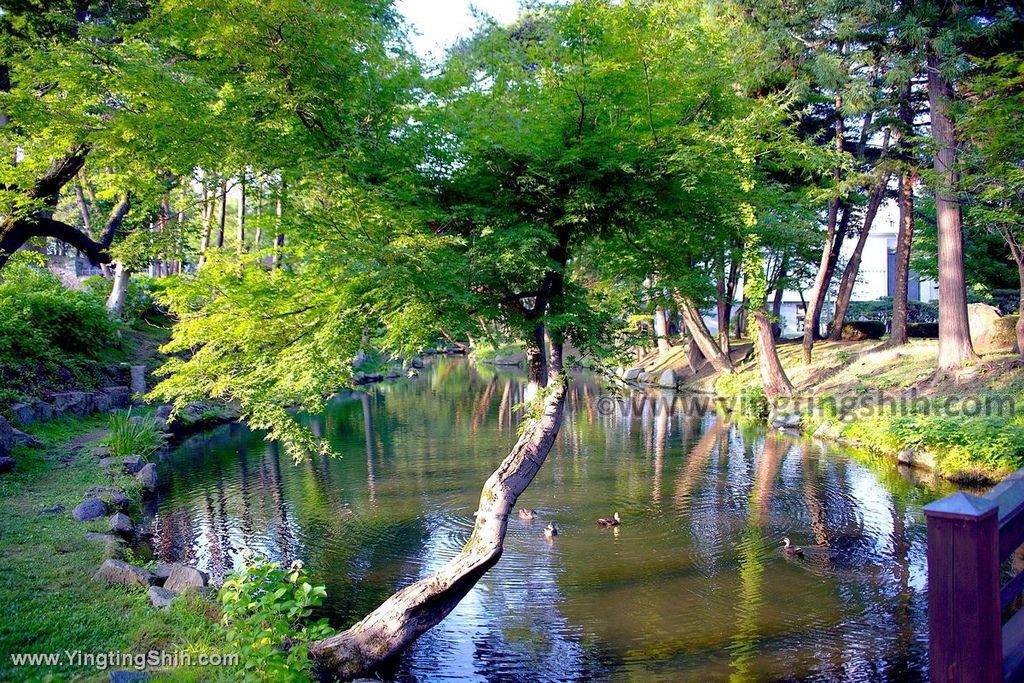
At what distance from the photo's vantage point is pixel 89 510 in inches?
381

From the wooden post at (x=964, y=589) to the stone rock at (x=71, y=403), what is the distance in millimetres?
16259

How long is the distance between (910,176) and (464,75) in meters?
17.8

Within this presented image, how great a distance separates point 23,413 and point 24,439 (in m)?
1.47

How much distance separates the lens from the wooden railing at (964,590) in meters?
2.90

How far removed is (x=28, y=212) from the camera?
912 centimetres

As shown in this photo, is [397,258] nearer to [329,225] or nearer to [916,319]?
[329,225]

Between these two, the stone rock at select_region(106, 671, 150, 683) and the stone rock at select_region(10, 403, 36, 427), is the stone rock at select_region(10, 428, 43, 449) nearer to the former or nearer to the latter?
the stone rock at select_region(10, 403, 36, 427)

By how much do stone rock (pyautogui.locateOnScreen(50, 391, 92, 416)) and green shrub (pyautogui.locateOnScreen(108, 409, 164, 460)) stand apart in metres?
1.15

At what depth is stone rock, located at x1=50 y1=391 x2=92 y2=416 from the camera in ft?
50.2

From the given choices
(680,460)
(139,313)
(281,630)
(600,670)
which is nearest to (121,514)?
(281,630)

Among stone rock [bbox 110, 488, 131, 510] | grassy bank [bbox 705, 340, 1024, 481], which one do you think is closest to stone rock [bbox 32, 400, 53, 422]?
stone rock [bbox 110, 488, 131, 510]

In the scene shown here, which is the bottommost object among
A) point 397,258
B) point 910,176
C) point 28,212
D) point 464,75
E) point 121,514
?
point 121,514

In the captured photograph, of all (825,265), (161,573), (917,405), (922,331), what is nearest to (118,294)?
(161,573)

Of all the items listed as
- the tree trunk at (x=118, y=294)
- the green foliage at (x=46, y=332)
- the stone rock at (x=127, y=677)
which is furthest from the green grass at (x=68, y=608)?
the tree trunk at (x=118, y=294)
